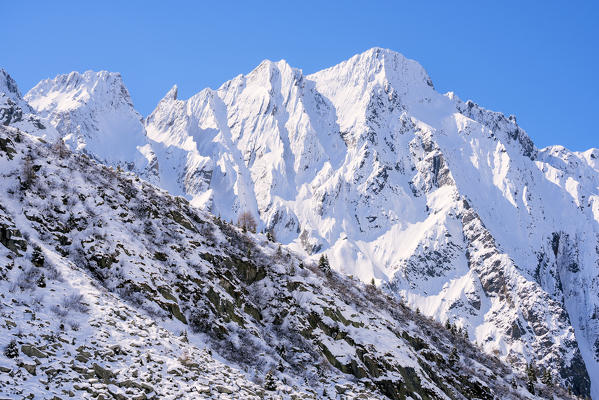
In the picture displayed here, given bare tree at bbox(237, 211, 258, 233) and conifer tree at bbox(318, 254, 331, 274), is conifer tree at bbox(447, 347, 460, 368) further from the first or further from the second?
bare tree at bbox(237, 211, 258, 233)

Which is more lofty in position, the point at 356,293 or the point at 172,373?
the point at 356,293

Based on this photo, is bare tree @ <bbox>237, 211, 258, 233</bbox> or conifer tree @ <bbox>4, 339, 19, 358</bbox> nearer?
conifer tree @ <bbox>4, 339, 19, 358</bbox>

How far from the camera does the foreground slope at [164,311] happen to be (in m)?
20.1

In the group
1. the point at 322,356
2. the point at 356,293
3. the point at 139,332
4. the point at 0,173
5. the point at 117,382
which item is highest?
the point at 356,293

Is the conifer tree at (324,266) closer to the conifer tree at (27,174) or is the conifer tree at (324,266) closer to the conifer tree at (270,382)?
the conifer tree at (270,382)

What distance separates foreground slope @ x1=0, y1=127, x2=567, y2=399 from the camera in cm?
2014

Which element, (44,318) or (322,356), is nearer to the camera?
(44,318)

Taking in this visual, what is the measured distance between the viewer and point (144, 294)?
28.6 meters

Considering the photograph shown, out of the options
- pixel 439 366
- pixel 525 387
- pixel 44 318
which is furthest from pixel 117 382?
pixel 525 387

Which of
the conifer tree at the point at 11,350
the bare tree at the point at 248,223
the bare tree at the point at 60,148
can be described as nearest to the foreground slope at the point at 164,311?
the conifer tree at the point at 11,350

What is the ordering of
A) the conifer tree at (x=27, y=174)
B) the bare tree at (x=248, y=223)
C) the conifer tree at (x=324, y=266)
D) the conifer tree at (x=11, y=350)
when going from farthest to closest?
the bare tree at (x=248, y=223)
the conifer tree at (x=324, y=266)
the conifer tree at (x=27, y=174)
the conifer tree at (x=11, y=350)

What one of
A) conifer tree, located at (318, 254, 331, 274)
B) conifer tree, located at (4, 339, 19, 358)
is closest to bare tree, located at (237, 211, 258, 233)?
conifer tree, located at (318, 254, 331, 274)

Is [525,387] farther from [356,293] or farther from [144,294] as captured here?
[144,294]

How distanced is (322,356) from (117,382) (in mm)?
17308
